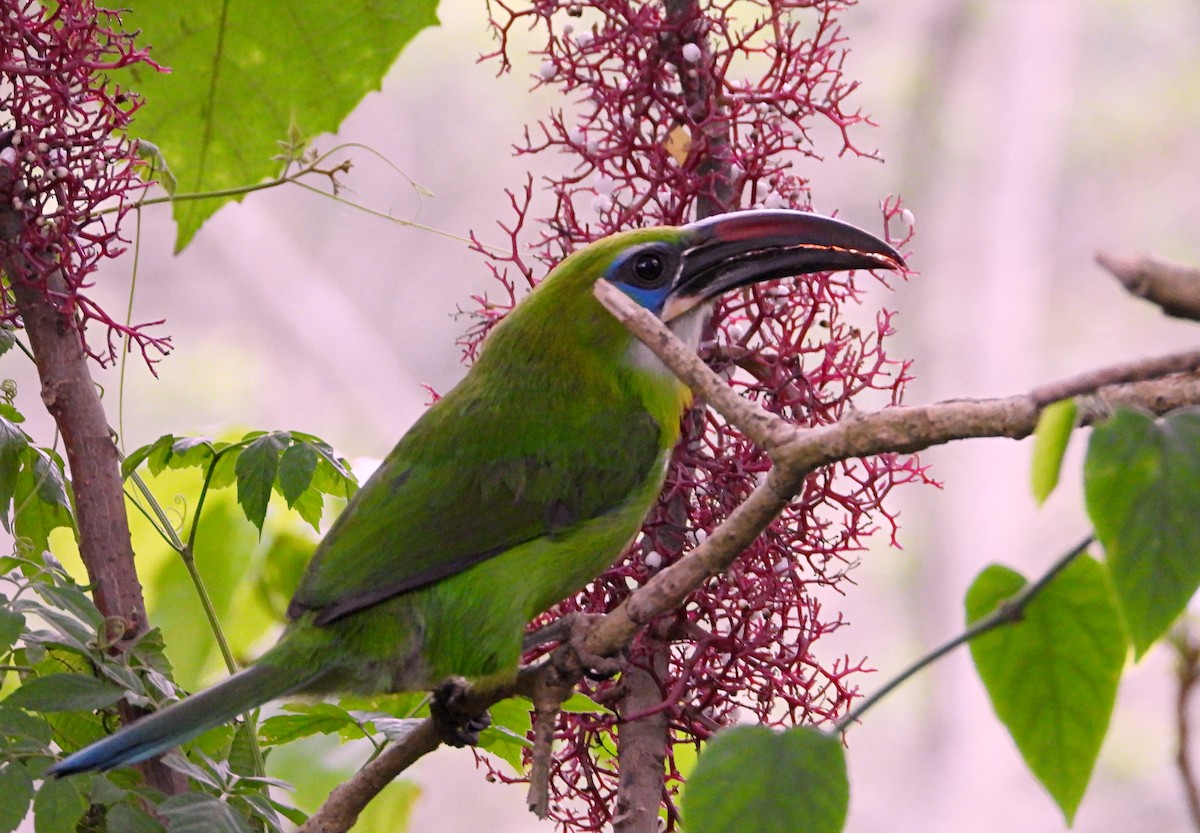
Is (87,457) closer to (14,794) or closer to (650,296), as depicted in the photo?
(14,794)

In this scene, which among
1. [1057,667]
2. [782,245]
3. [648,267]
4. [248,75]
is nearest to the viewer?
[1057,667]

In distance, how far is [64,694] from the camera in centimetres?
102

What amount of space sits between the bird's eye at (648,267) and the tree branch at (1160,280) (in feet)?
2.95

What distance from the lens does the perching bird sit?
131cm

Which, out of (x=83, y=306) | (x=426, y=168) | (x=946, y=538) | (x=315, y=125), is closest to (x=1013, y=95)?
(x=946, y=538)

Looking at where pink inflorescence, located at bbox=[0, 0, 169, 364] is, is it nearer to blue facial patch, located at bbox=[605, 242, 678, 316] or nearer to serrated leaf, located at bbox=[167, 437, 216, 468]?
serrated leaf, located at bbox=[167, 437, 216, 468]

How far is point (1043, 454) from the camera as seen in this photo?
0.58 metres

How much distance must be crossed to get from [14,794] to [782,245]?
0.83 meters

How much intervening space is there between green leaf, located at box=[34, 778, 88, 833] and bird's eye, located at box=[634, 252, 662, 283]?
30.5 inches

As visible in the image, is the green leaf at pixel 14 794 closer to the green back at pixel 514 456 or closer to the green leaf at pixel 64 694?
the green leaf at pixel 64 694

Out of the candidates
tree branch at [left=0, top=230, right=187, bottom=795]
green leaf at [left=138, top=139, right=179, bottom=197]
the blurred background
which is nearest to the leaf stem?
tree branch at [left=0, top=230, right=187, bottom=795]

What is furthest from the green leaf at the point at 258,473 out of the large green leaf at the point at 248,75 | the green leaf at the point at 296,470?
the large green leaf at the point at 248,75

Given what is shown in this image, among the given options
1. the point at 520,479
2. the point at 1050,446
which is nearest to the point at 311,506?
the point at 520,479

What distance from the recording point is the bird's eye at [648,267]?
1417mm
